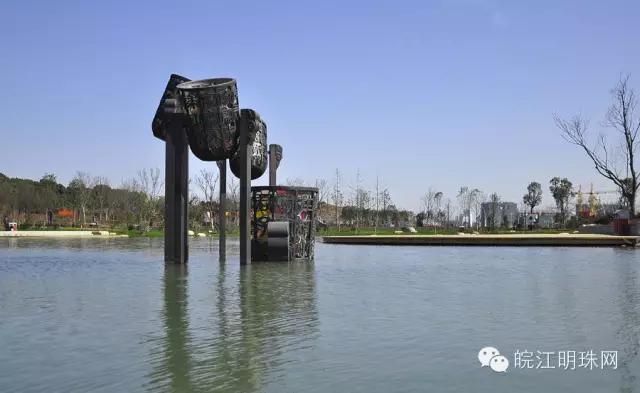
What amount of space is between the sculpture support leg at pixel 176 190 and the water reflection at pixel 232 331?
4.01m

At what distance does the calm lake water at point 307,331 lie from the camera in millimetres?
5074

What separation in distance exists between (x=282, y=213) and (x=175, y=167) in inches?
133

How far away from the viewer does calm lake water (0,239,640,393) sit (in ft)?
16.6

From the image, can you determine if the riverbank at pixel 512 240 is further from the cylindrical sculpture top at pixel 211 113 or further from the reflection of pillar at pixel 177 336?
the reflection of pillar at pixel 177 336

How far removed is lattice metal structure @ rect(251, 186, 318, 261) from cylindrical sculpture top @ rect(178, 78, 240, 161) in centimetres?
228

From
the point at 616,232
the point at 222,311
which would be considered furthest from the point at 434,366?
the point at 616,232

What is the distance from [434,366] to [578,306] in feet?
15.2

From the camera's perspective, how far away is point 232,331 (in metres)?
7.14

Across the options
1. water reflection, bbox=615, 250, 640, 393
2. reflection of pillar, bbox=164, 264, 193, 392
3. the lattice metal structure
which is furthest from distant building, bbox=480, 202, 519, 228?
reflection of pillar, bbox=164, 264, 193, 392

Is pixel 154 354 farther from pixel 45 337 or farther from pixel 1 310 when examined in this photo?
pixel 1 310

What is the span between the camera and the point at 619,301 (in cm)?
982

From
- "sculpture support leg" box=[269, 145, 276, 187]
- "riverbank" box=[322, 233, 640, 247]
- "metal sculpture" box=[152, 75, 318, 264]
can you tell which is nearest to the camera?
"metal sculpture" box=[152, 75, 318, 264]

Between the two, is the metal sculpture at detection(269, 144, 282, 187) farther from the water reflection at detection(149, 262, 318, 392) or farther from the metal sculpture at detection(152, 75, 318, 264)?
the water reflection at detection(149, 262, 318, 392)

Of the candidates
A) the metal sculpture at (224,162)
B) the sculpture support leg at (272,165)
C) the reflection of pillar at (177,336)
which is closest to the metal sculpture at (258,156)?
the metal sculpture at (224,162)
